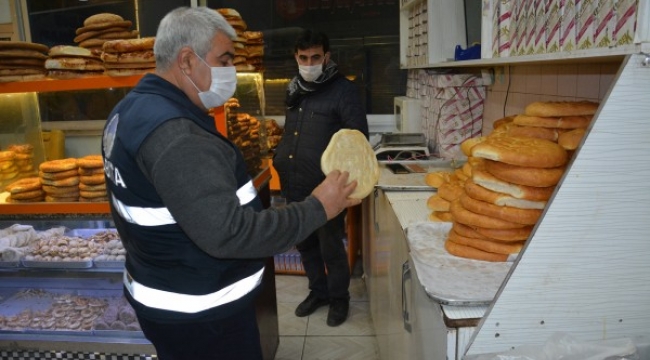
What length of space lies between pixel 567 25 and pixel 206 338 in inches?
53.6

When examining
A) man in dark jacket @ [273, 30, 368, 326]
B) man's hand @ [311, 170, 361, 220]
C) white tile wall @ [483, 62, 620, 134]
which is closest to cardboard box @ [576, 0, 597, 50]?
white tile wall @ [483, 62, 620, 134]

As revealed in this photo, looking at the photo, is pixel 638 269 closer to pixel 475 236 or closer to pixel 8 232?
pixel 475 236

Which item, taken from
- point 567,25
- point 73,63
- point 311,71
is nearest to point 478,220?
point 567,25

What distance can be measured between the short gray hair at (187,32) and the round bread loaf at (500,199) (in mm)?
890

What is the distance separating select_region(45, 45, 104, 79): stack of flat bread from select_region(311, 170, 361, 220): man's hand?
1.40m

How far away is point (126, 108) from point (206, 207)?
16.6 inches

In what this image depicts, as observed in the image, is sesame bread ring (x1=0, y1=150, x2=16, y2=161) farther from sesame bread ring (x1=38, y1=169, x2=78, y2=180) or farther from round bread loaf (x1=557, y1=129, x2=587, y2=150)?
round bread loaf (x1=557, y1=129, x2=587, y2=150)

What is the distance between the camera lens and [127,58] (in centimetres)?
216

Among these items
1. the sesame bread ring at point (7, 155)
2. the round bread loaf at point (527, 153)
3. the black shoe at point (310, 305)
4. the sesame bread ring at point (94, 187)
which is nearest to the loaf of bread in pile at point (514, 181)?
the round bread loaf at point (527, 153)

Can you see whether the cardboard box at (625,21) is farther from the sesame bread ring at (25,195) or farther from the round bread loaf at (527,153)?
the sesame bread ring at (25,195)

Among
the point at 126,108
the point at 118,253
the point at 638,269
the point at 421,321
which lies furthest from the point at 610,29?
the point at 118,253

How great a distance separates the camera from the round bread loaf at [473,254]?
142 centimetres

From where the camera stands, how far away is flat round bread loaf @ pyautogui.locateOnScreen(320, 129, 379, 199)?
164cm

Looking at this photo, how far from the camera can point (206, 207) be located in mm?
1209
